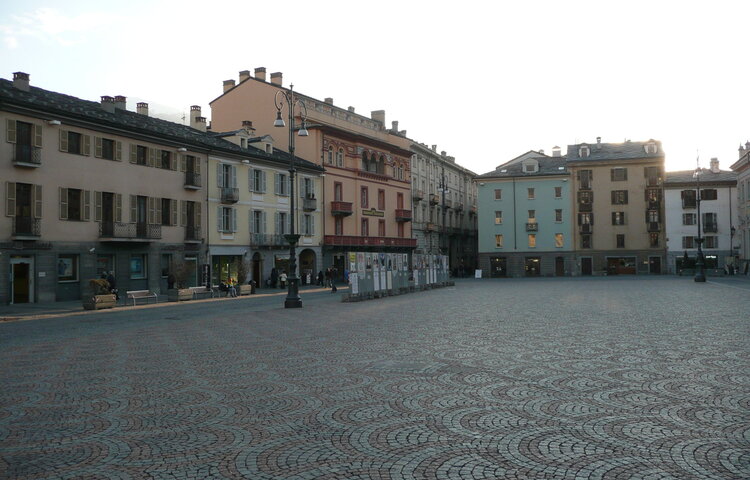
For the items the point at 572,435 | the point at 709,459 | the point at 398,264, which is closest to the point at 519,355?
the point at 572,435

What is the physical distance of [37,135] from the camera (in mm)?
30203

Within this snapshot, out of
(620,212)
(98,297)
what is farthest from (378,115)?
(98,297)

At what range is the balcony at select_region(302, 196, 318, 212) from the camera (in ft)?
165

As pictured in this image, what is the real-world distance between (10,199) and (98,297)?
7.45 metres

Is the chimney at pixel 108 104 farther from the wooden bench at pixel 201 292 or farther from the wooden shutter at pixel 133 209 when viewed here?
the wooden bench at pixel 201 292

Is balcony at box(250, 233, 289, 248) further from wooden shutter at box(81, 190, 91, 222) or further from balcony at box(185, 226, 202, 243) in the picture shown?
wooden shutter at box(81, 190, 91, 222)

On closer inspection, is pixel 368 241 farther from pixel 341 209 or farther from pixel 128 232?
pixel 128 232

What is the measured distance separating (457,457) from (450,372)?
4201mm

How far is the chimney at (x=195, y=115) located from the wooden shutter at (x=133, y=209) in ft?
37.8

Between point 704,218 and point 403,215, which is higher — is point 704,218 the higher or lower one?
the lower one

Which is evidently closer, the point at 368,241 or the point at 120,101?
the point at 120,101

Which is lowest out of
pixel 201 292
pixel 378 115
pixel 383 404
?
pixel 383 404

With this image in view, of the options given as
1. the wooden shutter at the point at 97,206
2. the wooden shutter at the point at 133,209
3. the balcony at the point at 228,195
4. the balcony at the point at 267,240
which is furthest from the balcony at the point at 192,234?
the wooden shutter at the point at 97,206

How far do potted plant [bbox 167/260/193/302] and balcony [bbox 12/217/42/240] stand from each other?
22.2ft
